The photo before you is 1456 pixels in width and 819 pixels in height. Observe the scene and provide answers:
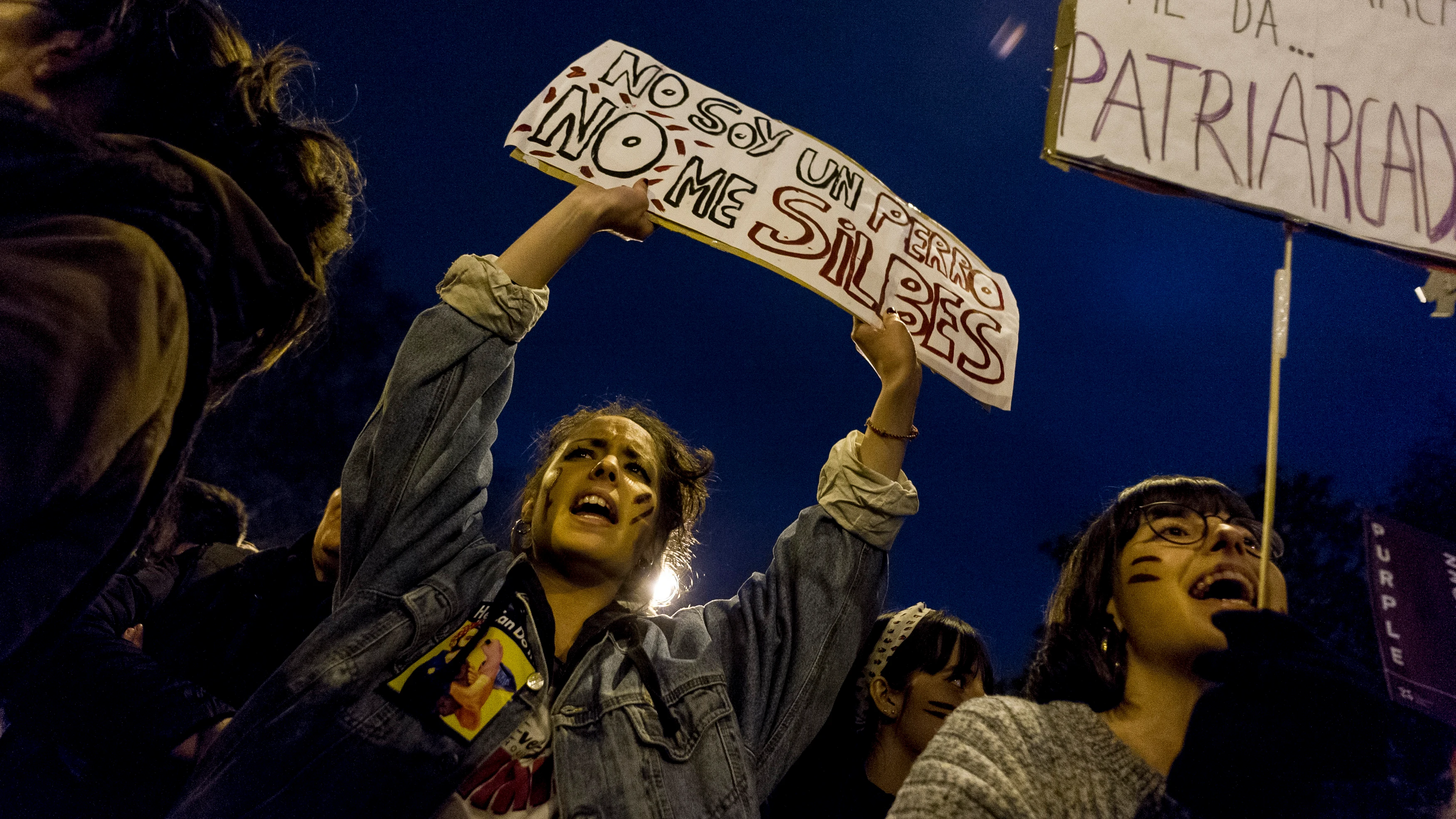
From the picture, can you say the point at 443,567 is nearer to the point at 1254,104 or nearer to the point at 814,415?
the point at 1254,104

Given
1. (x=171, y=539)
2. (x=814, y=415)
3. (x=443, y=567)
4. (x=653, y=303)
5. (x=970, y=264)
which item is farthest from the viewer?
(x=814, y=415)

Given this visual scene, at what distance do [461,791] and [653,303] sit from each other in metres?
10.7

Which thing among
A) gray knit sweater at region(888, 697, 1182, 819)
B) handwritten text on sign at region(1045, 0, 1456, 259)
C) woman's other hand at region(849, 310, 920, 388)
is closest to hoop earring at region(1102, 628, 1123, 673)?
gray knit sweater at region(888, 697, 1182, 819)

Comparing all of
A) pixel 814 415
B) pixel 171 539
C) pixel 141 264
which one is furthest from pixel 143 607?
pixel 814 415

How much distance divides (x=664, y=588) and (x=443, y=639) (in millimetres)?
1130

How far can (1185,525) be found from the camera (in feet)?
5.42

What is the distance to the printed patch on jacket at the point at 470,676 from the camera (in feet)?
5.20

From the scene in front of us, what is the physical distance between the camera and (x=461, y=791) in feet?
5.17

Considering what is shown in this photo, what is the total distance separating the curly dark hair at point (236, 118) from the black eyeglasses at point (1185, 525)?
6.92ft

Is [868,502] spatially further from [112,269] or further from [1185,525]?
[112,269]

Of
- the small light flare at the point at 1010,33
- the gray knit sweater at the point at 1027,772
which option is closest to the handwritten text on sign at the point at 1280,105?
the gray knit sweater at the point at 1027,772

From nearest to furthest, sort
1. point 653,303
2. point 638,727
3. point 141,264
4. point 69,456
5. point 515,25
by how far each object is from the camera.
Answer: point 69,456
point 141,264
point 638,727
point 515,25
point 653,303

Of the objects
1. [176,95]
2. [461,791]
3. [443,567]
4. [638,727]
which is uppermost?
[176,95]

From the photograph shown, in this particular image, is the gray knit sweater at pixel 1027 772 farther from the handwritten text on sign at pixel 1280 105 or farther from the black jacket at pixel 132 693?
the black jacket at pixel 132 693
